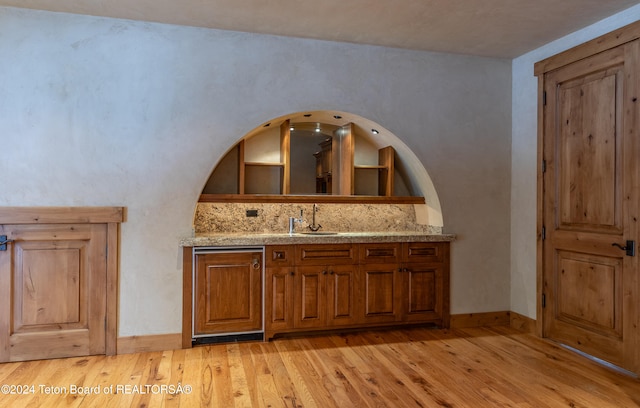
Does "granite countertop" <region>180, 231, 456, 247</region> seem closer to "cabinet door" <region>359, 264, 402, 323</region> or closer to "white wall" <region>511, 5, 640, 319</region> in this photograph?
"cabinet door" <region>359, 264, 402, 323</region>

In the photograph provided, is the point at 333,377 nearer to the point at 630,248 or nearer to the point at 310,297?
the point at 310,297

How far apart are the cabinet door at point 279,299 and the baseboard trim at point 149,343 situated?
29.9 inches

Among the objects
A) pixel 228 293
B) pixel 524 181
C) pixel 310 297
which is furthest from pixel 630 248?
pixel 228 293

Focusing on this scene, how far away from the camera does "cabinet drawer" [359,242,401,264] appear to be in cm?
389

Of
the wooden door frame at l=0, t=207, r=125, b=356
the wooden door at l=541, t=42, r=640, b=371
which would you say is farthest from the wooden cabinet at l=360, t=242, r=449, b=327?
the wooden door frame at l=0, t=207, r=125, b=356

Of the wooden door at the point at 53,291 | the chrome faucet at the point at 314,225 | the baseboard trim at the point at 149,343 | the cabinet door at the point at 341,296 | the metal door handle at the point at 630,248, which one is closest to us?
the metal door handle at the point at 630,248

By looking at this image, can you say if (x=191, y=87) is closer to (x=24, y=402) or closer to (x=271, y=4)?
(x=271, y=4)

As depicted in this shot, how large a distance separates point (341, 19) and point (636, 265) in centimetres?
290

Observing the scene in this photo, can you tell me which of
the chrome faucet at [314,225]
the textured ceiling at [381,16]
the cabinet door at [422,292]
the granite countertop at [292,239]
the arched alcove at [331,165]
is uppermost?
the textured ceiling at [381,16]

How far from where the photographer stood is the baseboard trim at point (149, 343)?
3.41 meters

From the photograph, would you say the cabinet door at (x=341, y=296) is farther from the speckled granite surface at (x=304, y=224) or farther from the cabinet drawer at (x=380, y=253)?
the speckled granite surface at (x=304, y=224)

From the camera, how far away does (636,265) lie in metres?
3.09

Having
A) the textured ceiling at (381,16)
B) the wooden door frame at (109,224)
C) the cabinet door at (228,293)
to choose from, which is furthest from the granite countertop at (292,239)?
the textured ceiling at (381,16)

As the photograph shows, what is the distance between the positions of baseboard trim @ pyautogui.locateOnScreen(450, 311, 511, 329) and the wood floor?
42 cm
